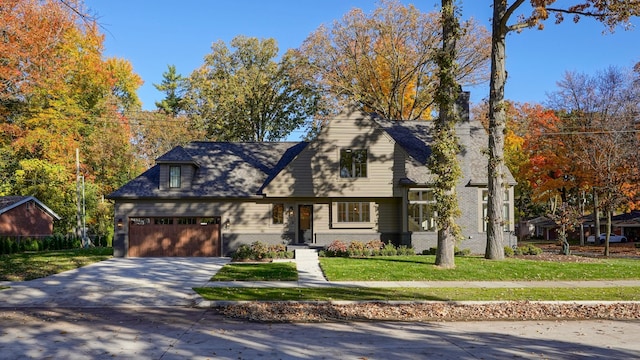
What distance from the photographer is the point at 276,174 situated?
90.8ft

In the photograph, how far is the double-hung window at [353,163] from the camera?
26.7m

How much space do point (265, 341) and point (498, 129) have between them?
16366 millimetres

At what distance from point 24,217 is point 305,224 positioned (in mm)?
24403

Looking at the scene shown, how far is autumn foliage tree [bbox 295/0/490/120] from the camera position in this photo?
38.8m

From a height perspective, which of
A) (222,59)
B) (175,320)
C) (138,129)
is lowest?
(175,320)

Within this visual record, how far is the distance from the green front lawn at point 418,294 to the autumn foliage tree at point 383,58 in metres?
26.1

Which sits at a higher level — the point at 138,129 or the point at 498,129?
the point at 138,129

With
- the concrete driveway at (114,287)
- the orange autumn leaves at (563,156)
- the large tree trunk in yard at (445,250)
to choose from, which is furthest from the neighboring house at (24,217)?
the orange autumn leaves at (563,156)

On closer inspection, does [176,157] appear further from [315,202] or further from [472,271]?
[472,271]

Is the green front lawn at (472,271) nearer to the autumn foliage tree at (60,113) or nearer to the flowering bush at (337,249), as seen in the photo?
the flowering bush at (337,249)

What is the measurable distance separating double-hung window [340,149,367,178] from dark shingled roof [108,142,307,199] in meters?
3.89

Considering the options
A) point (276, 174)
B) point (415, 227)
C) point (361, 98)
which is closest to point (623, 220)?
point (361, 98)

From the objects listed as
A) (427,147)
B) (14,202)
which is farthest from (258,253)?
(14,202)

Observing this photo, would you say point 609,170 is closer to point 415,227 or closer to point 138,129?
point 415,227
